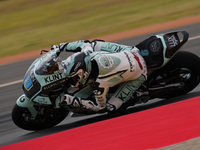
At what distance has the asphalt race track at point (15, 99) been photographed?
4.84 meters

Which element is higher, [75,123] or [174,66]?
[174,66]

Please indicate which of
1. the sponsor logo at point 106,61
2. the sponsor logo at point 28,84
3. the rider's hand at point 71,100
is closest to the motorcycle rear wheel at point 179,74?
the sponsor logo at point 106,61

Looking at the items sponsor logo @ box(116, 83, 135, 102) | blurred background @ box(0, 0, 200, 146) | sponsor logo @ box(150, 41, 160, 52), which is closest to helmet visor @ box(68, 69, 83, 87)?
sponsor logo @ box(116, 83, 135, 102)

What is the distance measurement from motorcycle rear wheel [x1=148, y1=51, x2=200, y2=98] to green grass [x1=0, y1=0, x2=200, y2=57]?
8.09m

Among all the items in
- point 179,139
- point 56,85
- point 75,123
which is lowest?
point 75,123

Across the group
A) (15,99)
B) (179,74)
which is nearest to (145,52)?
(179,74)

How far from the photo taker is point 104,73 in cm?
416

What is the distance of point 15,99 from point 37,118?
212 centimetres

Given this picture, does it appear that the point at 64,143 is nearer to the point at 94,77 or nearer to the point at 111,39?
the point at 94,77

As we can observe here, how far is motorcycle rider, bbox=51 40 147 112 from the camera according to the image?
13.1 ft

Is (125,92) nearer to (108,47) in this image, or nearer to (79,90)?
(79,90)

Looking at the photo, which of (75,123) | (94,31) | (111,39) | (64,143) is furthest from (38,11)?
(64,143)

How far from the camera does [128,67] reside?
14.0ft

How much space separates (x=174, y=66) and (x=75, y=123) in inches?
71.4
